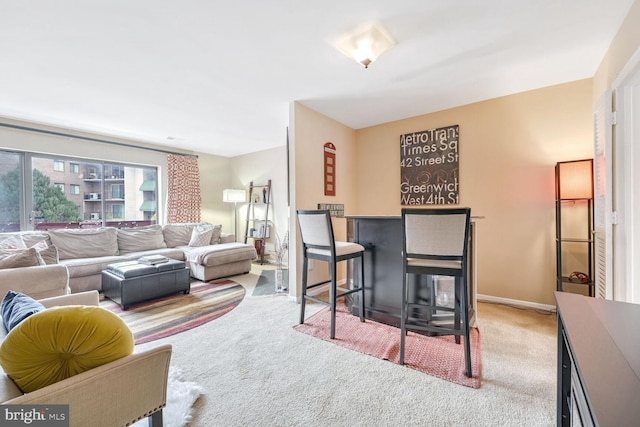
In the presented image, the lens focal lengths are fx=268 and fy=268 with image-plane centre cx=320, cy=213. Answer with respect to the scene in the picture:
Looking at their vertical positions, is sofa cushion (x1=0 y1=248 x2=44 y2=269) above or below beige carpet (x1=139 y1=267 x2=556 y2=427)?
above

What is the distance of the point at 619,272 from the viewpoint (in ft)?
6.33

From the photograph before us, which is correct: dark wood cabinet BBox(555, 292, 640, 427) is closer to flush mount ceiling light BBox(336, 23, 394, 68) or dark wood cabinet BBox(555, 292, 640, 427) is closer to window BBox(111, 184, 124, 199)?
flush mount ceiling light BBox(336, 23, 394, 68)

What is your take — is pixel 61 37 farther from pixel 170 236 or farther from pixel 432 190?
pixel 432 190

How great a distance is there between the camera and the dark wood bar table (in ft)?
7.77

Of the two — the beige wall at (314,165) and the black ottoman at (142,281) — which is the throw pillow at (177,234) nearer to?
the black ottoman at (142,281)

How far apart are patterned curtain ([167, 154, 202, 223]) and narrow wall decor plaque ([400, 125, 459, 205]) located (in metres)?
4.23

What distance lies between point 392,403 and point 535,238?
2.53 m

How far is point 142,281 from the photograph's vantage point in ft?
9.88

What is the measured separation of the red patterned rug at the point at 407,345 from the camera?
177 cm

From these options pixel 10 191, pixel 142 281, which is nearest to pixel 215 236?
pixel 142 281

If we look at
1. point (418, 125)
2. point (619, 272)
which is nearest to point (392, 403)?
point (619, 272)

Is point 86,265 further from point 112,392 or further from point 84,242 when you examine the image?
point 112,392

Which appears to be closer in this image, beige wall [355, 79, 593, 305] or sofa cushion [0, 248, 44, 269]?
sofa cushion [0, 248, 44, 269]

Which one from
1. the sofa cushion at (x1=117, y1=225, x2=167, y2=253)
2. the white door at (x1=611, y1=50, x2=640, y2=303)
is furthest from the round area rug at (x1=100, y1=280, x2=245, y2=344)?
the white door at (x1=611, y1=50, x2=640, y2=303)
